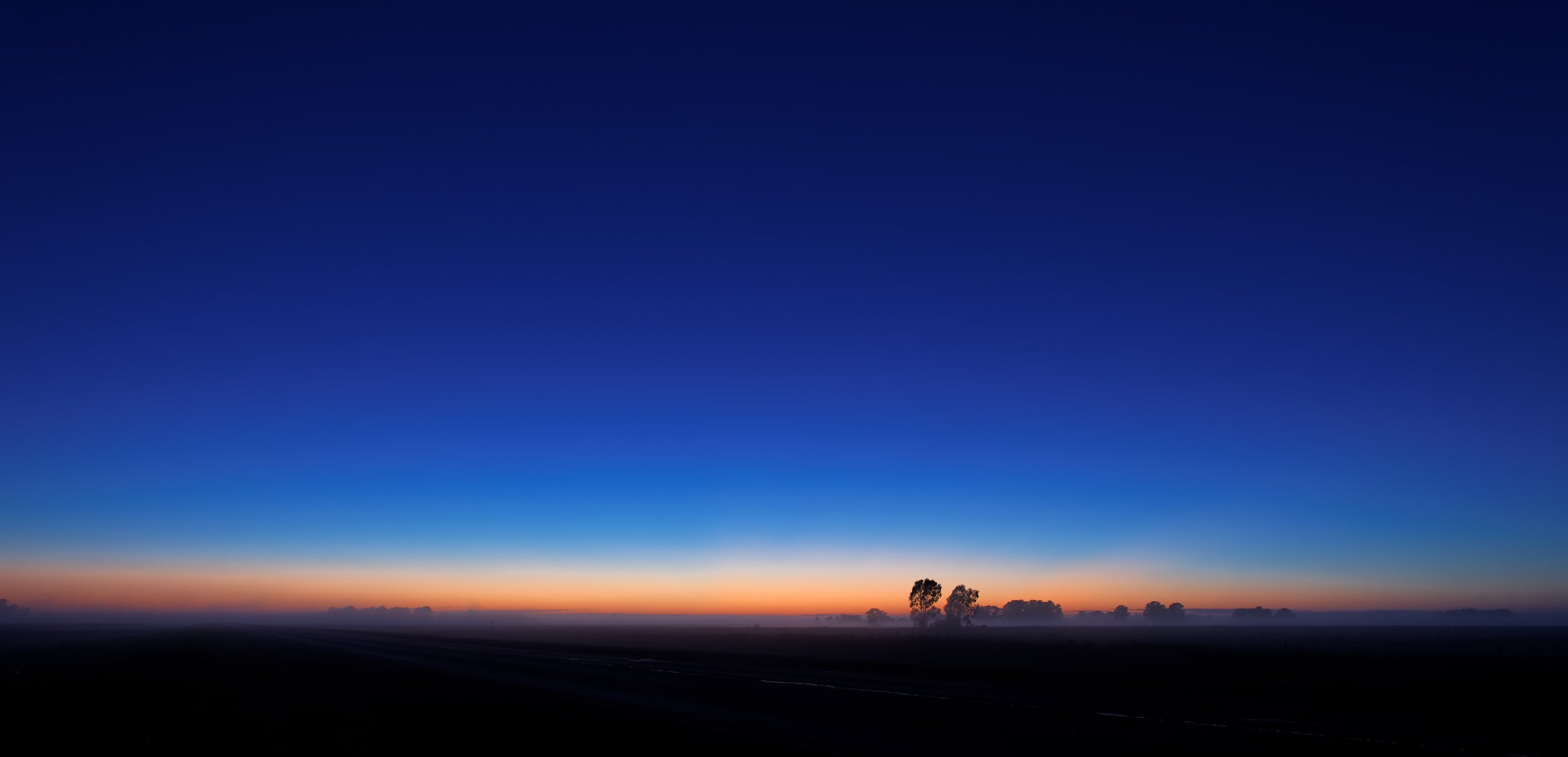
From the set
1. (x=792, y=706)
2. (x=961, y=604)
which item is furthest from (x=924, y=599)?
(x=792, y=706)

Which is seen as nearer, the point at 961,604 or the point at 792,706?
the point at 792,706

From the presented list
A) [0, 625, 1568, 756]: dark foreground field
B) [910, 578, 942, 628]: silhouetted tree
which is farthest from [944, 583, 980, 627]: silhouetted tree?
[0, 625, 1568, 756]: dark foreground field

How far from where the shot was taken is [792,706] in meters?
21.5

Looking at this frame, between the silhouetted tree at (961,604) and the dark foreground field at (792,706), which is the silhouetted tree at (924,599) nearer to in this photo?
the silhouetted tree at (961,604)

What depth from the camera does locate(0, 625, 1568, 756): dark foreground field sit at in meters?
15.2

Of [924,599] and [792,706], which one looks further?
[924,599]

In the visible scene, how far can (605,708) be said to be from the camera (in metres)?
20.8

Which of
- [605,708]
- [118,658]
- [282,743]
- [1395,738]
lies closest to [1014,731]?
[1395,738]

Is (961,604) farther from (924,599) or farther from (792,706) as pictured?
(792,706)

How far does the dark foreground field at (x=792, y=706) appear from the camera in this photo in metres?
15.2

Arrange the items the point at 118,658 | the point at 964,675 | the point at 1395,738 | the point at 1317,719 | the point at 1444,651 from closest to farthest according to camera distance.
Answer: the point at 1395,738 < the point at 1317,719 < the point at 964,675 < the point at 118,658 < the point at 1444,651

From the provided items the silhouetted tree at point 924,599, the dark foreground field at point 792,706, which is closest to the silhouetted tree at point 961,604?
the silhouetted tree at point 924,599

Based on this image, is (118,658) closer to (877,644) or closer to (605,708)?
(605,708)

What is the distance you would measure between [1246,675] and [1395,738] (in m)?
20.7
